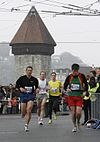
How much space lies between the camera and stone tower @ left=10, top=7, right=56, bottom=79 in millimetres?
82938

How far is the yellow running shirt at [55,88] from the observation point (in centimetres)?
1708

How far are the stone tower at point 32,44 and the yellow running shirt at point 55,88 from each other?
64873 millimetres

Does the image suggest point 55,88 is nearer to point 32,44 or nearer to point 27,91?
point 27,91

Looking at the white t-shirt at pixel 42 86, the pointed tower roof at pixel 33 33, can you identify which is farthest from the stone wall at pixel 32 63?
the white t-shirt at pixel 42 86

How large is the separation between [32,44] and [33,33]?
234 centimetres

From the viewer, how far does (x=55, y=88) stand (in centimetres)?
1709

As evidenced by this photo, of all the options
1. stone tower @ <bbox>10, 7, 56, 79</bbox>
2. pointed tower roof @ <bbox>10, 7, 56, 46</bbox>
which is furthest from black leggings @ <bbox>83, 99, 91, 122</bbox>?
pointed tower roof @ <bbox>10, 7, 56, 46</bbox>

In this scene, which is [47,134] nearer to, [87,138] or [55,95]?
[87,138]

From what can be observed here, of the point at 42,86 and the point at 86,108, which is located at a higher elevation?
the point at 42,86

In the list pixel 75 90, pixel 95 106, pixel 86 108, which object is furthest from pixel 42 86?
pixel 75 90

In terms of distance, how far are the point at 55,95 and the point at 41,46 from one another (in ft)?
215

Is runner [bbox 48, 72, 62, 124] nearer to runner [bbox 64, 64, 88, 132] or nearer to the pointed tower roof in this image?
runner [bbox 64, 64, 88, 132]

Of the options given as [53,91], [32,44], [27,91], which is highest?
[32,44]

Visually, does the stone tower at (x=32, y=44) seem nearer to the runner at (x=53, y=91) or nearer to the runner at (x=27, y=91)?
the runner at (x=53, y=91)
